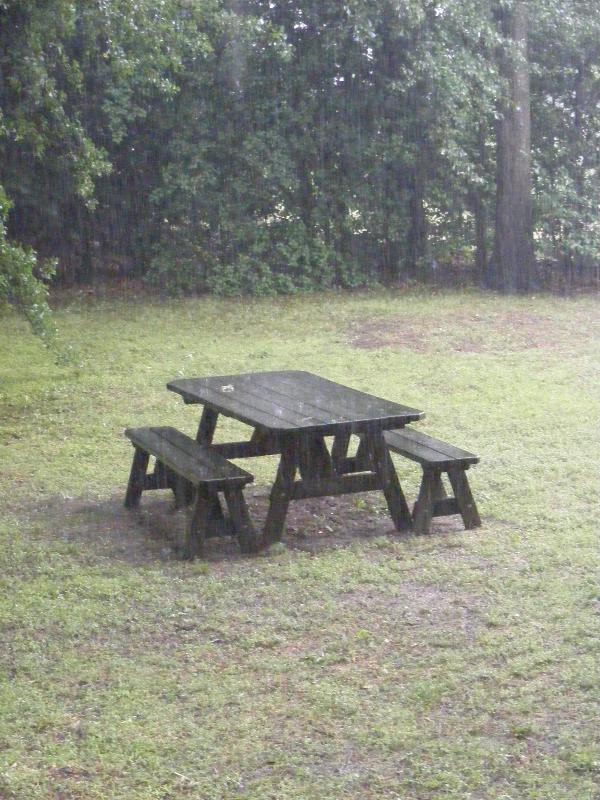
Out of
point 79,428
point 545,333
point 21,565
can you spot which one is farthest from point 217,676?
point 545,333

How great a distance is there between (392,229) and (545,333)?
497 cm

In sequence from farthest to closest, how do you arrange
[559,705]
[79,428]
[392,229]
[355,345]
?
[392,229] → [355,345] → [79,428] → [559,705]

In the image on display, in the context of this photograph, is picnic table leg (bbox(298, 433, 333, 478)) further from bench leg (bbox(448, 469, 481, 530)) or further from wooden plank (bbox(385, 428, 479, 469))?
bench leg (bbox(448, 469, 481, 530))

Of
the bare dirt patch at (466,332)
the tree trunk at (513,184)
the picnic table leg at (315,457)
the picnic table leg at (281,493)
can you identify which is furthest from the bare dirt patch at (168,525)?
the tree trunk at (513,184)

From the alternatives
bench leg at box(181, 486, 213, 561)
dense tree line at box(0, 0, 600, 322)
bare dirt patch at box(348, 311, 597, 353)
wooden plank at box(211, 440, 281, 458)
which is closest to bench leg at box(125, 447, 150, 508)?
wooden plank at box(211, 440, 281, 458)

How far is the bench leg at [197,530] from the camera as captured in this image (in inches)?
216

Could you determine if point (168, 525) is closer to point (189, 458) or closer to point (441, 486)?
point (189, 458)

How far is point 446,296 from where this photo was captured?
1580 cm

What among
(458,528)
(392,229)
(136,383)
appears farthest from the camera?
(392,229)

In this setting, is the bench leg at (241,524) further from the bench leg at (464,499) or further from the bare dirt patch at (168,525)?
the bench leg at (464,499)

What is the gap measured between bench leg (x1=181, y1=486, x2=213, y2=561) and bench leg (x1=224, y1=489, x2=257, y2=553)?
121mm

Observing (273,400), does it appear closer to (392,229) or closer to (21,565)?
(21,565)

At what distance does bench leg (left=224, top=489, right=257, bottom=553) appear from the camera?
18.2 ft

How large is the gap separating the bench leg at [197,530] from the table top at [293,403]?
465mm
